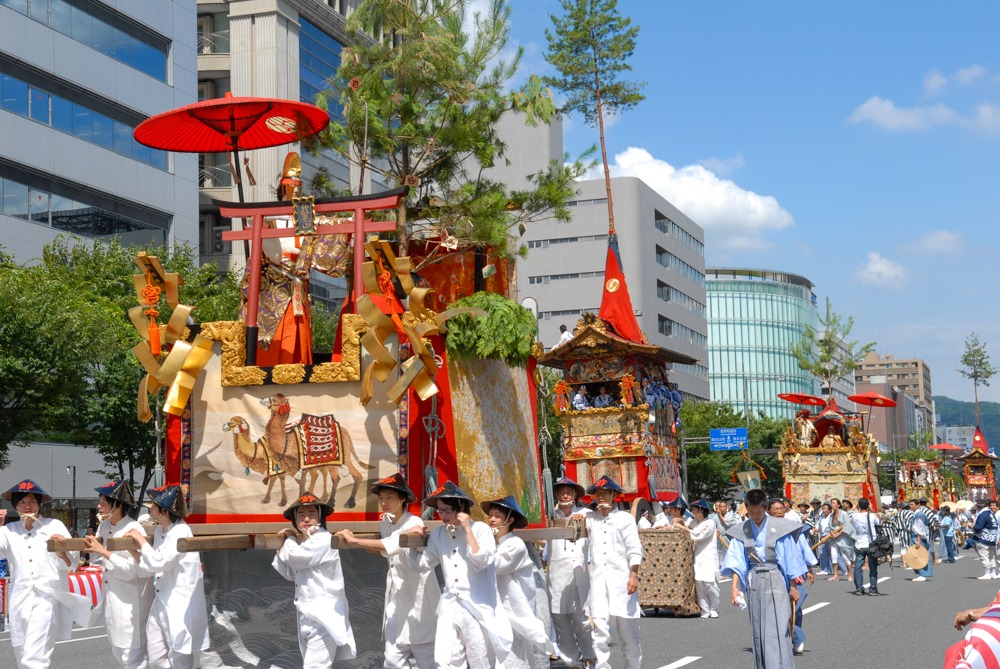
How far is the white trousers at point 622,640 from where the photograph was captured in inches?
466

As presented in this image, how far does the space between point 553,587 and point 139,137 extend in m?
6.16

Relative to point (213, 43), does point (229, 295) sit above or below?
below

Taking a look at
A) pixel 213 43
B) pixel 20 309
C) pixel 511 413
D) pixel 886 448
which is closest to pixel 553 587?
pixel 511 413

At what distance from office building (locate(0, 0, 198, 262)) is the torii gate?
26.0m

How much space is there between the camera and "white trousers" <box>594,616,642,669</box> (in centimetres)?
1183

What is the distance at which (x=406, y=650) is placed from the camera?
966cm

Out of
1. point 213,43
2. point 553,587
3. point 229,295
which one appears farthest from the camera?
point 213,43

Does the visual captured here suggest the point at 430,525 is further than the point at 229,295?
No

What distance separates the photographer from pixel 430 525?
9594mm

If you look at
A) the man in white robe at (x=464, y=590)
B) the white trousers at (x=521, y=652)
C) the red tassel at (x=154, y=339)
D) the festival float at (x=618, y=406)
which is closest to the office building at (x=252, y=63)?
the festival float at (x=618, y=406)

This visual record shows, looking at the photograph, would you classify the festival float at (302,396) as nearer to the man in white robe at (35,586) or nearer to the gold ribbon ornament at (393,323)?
the gold ribbon ornament at (393,323)

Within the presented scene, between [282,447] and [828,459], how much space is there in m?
34.9

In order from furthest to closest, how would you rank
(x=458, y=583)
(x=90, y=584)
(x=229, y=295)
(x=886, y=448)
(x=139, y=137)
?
(x=886, y=448), (x=229, y=295), (x=90, y=584), (x=139, y=137), (x=458, y=583)

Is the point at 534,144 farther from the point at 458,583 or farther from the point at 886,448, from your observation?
the point at 886,448
